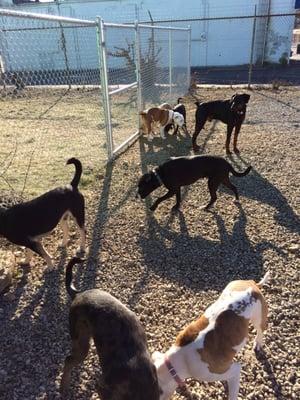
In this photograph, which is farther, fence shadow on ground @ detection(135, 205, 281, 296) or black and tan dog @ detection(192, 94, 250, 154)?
black and tan dog @ detection(192, 94, 250, 154)

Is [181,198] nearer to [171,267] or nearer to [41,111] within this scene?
[171,267]

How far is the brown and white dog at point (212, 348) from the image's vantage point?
2.08 meters

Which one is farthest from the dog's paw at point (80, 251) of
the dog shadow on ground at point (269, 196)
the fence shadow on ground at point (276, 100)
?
the fence shadow on ground at point (276, 100)

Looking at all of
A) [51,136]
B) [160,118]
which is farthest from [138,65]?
[51,136]

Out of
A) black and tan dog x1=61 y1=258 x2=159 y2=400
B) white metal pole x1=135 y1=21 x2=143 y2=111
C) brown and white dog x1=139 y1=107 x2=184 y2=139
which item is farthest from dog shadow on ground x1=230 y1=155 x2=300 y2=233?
white metal pole x1=135 y1=21 x2=143 y2=111

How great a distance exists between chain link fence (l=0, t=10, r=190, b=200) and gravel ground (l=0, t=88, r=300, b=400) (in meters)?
1.13

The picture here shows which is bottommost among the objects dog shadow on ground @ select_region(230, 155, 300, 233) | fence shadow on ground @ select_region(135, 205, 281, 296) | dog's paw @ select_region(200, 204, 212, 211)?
fence shadow on ground @ select_region(135, 205, 281, 296)

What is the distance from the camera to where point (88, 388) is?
8.13ft

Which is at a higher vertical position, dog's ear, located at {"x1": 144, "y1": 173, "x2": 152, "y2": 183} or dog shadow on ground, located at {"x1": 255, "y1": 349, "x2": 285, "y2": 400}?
dog's ear, located at {"x1": 144, "y1": 173, "x2": 152, "y2": 183}

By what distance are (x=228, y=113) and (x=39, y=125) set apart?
4844mm

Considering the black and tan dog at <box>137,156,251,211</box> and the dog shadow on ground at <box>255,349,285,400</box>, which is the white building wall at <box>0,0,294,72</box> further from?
the dog shadow on ground at <box>255,349,285,400</box>

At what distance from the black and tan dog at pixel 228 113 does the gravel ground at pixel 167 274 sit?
3.09ft

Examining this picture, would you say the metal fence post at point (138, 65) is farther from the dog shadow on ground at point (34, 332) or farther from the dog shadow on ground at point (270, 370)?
the dog shadow on ground at point (270, 370)

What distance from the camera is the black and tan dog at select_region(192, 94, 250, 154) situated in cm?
643
